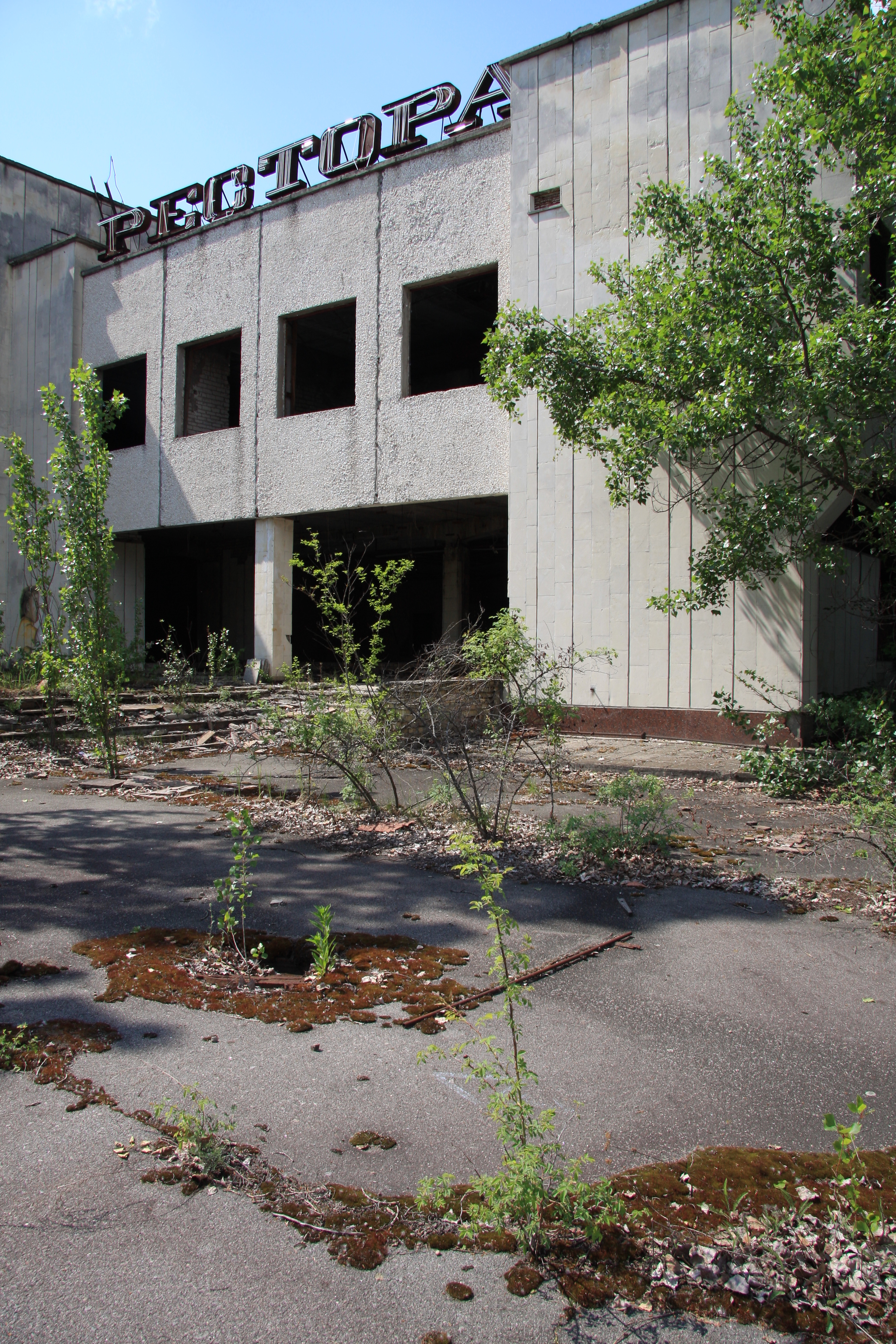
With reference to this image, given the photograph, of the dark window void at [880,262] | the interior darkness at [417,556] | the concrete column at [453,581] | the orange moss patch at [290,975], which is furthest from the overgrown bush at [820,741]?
the concrete column at [453,581]

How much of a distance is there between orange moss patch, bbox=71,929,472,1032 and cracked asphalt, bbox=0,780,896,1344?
0.09 m

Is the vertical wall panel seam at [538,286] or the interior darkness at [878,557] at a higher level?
the vertical wall panel seam at [538,286]

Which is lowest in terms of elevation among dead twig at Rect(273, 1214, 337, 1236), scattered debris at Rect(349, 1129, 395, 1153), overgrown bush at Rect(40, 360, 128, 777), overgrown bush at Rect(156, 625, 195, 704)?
scattered debris at Rect(349, 1129, 395, 1153)

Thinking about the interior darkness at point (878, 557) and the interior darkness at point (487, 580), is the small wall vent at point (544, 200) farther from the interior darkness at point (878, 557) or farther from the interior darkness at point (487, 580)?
the interior darkness at point (487, 580)

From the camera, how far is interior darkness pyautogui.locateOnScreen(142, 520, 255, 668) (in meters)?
22.8

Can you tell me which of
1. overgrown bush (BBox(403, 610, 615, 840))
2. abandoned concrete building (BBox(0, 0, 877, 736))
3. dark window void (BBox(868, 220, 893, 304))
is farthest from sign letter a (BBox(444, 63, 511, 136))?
overgrown bush (BBox(403, 610, 615, 840))

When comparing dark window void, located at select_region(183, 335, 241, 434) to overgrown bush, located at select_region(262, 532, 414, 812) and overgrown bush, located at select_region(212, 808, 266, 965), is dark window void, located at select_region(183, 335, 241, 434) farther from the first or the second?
overgrown bush, located at select_region(212, 808, 266, 965)

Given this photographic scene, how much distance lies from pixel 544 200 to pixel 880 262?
493 centimetres

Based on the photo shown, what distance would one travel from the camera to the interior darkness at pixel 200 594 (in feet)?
74.6

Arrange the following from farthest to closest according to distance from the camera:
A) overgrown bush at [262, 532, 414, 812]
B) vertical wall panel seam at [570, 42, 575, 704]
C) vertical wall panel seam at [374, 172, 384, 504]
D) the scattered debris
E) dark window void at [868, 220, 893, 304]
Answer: vertical wall panel seam at [374, 172, 384, 504]
vertical wall panel seam at [570, 42, 575, 704]
dark window void at [868, 220, 893, 304]
overgrown bush at [262, 532, 414, 812]
the scattered debris

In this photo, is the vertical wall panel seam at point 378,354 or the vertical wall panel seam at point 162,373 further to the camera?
the vertical wall panel seam at point 162,373

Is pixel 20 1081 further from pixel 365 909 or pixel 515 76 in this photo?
pixel 515 76

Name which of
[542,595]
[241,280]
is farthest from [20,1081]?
[241,280]

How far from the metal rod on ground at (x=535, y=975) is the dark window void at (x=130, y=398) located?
17000 mm
